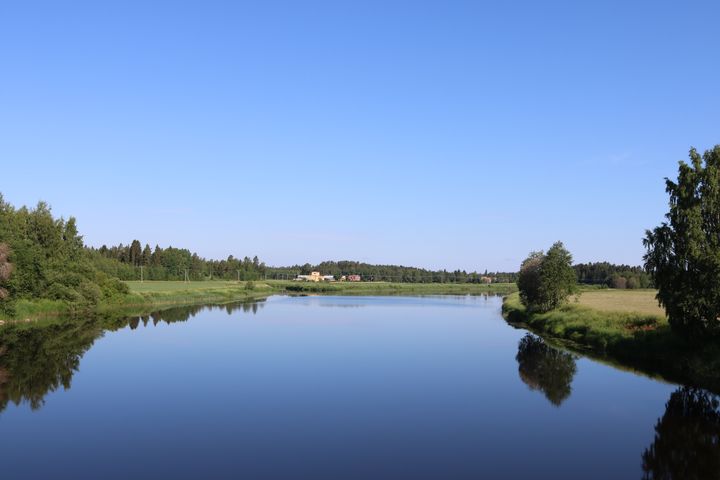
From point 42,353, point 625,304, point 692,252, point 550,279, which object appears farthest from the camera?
point 625,304

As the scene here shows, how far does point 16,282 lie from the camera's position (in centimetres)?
4791

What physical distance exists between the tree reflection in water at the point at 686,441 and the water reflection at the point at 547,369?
4145 mm

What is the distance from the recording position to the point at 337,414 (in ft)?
64.8

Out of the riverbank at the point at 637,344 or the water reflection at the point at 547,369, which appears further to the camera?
the riverbank at the point at 637,344

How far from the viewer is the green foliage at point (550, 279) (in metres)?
51.8

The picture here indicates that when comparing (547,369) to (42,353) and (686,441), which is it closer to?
(686,441)

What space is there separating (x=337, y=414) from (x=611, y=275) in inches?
6205

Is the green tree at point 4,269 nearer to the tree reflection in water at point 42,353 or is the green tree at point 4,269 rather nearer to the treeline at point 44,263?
the treeline at point 44,263

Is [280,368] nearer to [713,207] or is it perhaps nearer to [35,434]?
[35,434]

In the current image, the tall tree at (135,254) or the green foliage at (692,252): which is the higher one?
the tall tree at (135,254)

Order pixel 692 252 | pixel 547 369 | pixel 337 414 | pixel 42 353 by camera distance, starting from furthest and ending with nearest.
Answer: pixel 42 353 < pixel 547 369 < pixel 692 252 < pixel 337 414

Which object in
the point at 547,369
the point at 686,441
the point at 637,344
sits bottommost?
the point at 686,441

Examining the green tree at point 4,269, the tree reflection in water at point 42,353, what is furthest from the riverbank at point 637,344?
the green tree at point 4,269

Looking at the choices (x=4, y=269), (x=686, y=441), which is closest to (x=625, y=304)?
(x=686, y=441)
